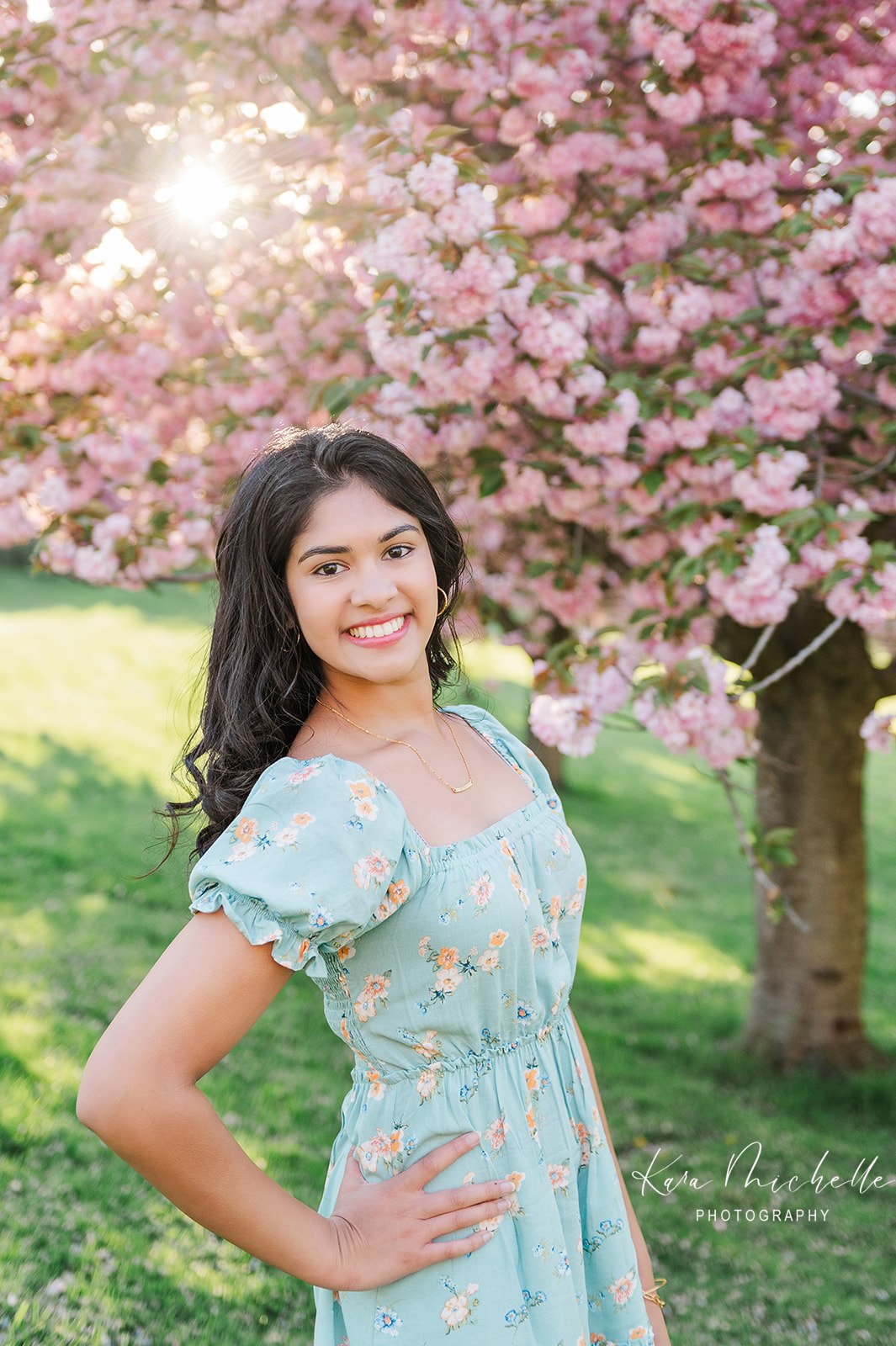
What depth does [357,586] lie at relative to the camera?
55.6 inches

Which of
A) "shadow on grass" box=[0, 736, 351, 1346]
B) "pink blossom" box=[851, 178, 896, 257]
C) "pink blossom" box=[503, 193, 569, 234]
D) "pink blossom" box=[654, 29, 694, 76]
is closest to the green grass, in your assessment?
"shadow on grass" box=[0, 736, 351, 1346]

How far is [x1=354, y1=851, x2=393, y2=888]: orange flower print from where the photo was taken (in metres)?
1.20

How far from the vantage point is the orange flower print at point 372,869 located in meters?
1.20

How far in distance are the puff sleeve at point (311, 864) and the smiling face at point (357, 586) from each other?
187mm

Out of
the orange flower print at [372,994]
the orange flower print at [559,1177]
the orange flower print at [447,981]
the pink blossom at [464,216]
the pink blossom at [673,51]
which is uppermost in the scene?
the pink blossom at [673,51]

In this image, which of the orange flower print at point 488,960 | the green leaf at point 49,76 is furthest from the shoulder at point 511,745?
the green leaf at point 49,76

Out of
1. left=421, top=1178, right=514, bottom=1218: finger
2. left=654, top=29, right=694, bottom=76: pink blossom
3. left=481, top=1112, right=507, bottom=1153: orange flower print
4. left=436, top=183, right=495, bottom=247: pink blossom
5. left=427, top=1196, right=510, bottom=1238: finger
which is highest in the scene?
left=654, top=29, right=694, bottom=76: pink blossom

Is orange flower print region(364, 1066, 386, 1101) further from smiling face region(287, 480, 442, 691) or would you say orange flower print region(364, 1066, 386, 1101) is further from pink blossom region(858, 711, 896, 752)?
pink blossom region(858, 711, 896, 752)

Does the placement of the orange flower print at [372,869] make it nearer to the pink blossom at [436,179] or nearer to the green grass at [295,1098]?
the green grass at [295,1098]

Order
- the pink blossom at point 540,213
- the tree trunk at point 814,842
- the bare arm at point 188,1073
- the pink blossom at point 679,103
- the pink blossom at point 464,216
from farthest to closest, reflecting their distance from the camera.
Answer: the tree trunk at point 814,842, the pink blossom at point 540,213, the pink blossom at point 679,103, the pink blossom at point 464,216, the bare arm at point 188,1073

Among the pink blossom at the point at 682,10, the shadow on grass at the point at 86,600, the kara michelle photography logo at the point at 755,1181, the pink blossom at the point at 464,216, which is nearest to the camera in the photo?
the pink blossom at the point at 464,216

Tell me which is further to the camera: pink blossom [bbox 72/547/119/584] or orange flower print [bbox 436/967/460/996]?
pink blossom [bbox 72/547/119/584]

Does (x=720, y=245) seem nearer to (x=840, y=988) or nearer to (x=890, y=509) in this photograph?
(x=890, y=509)

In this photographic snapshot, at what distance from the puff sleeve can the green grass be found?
53 centimetres
